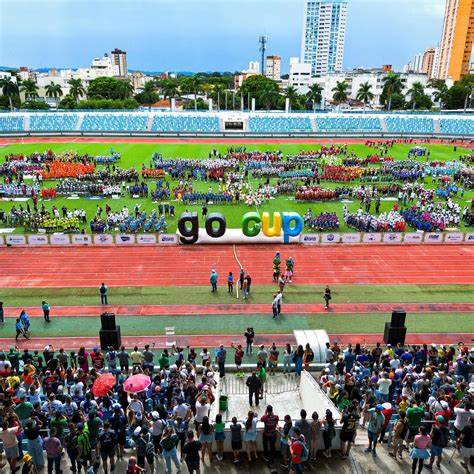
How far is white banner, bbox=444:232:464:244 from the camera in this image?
27.1 meters

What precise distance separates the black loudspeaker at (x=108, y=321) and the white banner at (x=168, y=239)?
38.5 ft

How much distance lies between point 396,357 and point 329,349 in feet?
6.12

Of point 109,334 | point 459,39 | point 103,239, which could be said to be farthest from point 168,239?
point 459,39

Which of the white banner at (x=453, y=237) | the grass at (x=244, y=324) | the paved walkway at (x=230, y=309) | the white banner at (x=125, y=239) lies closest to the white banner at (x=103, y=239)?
the white banner at (x=125, y=239)

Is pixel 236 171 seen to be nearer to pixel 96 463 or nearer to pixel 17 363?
pixel 17 363

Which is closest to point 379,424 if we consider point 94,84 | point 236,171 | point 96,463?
point 96,463

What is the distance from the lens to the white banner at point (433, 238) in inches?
1064

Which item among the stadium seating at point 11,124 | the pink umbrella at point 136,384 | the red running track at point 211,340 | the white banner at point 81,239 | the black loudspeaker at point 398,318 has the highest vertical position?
the stadium seating at point 11,124

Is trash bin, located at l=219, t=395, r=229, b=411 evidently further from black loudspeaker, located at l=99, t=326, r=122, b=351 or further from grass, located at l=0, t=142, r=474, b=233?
grass, located at l=0, t=142, r=474, b=233

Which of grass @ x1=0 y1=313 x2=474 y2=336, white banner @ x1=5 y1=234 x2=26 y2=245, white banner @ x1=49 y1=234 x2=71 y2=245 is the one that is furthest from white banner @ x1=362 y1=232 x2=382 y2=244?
white banner @ x1=5 y1=234 x2=26 y2=245

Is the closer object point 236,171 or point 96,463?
point 96,463

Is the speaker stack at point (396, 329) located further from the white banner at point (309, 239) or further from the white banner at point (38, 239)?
the white banner at point (38, 239)

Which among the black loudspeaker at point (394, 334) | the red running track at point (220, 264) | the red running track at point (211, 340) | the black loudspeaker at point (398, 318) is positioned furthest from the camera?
the red running track at point (220, 264)

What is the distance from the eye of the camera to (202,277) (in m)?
22.5
